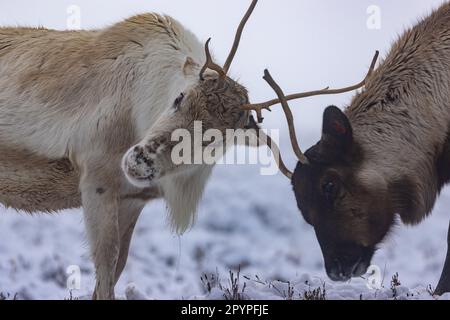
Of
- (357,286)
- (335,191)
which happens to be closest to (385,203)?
(335,191)

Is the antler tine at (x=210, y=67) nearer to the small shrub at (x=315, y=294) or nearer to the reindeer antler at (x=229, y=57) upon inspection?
the reindeer antler at (x=229, y=57)

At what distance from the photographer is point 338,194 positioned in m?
5.14

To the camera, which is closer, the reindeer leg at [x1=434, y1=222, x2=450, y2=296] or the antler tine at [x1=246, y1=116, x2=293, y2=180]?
the antler tine at [x1=246, y1=116, x2=293, y2=180]

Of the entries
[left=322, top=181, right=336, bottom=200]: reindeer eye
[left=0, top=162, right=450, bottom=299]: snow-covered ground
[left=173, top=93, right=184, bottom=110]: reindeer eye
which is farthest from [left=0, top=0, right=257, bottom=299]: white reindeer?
[left=0, top=162, right=450, bottom=299]: snow-covered ground

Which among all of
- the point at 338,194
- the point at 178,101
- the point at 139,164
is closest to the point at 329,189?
the point at 338,194

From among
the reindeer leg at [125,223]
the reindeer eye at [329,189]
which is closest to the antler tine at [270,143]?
the reindeer eye at [329,189]

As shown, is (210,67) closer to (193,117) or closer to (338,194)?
(193,117)

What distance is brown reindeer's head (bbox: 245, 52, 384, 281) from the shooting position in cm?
513

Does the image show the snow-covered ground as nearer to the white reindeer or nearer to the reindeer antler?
the white reindeer

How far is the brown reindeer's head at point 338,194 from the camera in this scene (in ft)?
16.8

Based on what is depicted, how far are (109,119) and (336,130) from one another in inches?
53.8

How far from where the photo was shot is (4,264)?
308 inches
